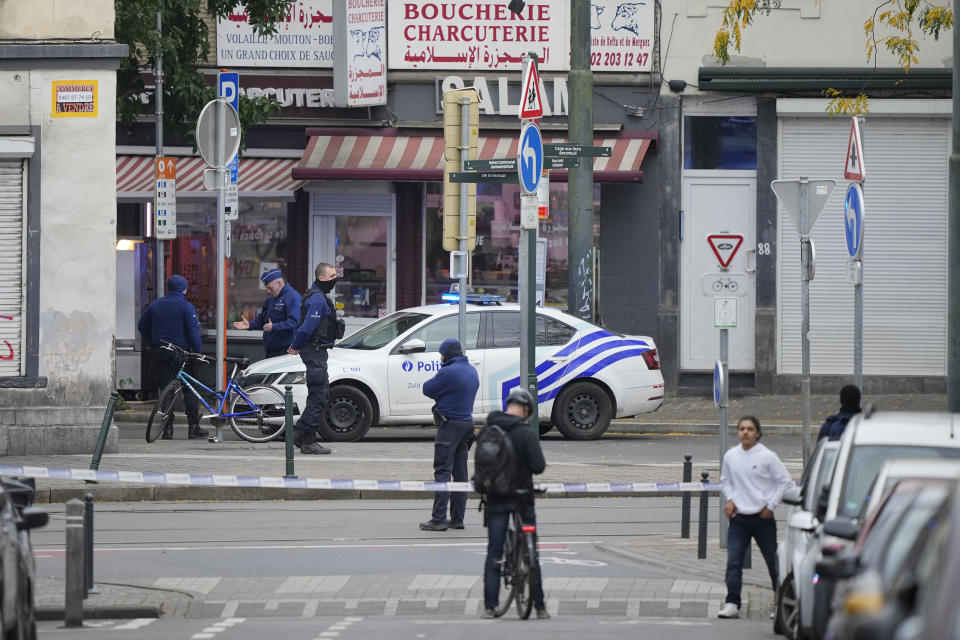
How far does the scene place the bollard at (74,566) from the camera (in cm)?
1012

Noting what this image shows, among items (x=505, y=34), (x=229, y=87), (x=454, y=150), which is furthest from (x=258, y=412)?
(x=505, y=34)

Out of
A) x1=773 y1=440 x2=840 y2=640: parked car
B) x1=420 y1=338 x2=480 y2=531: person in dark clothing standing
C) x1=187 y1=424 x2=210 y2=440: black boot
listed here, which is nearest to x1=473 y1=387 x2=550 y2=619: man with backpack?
x1=773 y1=440 x2=840 y2=640: parked car

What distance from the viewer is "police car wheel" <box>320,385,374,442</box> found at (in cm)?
1941

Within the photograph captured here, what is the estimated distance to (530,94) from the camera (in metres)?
14.9

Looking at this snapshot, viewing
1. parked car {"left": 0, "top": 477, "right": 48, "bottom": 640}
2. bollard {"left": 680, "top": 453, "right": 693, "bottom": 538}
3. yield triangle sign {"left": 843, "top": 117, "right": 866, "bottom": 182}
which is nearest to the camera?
parked car {"left": 0, "top": 477, "right": 48, "bottom": 640}

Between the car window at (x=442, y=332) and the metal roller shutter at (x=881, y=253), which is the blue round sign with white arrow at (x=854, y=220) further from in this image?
the metal roller shutter at (x=881, y=253)

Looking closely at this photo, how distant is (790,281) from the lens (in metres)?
25.0

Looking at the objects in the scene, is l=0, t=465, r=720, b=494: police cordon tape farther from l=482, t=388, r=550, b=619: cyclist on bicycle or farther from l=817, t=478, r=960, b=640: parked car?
l=817, t=478, r=960, b=640: parked car

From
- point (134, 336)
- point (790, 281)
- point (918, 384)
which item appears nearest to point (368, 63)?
point (134, 336)

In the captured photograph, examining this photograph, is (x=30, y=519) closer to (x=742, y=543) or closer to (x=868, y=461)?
(x=868, y=461)

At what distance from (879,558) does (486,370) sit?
13.1 meters

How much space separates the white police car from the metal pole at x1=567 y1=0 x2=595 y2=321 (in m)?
1.07

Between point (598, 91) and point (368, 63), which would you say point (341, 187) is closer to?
point (368, 63)

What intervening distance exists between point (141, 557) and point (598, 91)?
14182mm
